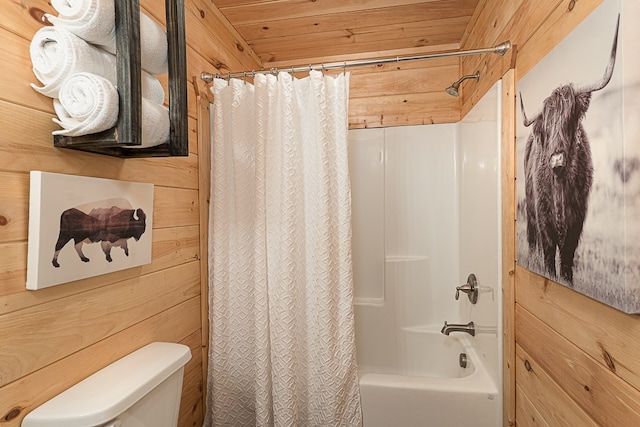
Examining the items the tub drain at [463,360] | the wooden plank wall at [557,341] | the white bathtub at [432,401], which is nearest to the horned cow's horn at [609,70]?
the wooden plank wall at [557,341]

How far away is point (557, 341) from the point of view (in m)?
0.89

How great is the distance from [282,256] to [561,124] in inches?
40.2

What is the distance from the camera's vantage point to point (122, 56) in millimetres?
772

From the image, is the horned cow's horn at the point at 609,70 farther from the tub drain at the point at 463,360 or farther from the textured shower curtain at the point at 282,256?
the tub drain at the point at 463,360

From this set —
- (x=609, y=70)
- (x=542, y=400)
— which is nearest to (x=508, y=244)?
(x=542, y=400)

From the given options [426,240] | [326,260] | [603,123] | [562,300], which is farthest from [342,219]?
[426,240]

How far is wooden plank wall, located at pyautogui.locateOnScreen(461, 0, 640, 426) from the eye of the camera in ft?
2.16

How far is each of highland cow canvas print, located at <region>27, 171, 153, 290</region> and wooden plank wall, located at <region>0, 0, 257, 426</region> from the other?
0.03 m

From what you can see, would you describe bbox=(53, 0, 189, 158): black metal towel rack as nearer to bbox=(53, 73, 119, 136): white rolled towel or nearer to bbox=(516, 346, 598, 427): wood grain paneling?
bbox=(53, 73, 119, 136): white rolled towel

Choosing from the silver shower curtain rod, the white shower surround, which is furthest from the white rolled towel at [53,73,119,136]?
the white shower surround

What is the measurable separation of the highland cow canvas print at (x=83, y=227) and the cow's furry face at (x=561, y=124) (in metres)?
1.26

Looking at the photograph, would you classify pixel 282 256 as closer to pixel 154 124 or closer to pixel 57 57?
pixel 154 124

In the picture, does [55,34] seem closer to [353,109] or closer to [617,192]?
[617,192]

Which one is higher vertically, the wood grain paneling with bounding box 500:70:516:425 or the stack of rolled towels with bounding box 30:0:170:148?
the stack of rolled towels with bounding box 30:0:170:148
